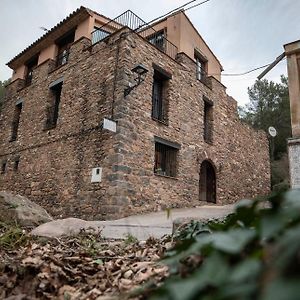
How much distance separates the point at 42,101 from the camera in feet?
36.0

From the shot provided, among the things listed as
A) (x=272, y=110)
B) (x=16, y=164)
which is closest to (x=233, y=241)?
(x=16, y=164)

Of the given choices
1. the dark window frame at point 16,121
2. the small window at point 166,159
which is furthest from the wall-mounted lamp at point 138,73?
the dark window frame at point 16,121

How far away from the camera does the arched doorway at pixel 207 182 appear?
1085 cm

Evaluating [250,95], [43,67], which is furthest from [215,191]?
[250,95]

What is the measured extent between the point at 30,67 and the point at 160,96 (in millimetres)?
6893

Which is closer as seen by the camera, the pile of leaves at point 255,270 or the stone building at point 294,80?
the pile of leaves at point 255,270

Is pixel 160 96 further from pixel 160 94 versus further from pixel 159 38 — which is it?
pixel 159 38

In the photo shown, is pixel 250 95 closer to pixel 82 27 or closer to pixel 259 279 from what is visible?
pixel 82 27

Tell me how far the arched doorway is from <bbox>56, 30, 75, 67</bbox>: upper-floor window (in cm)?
639

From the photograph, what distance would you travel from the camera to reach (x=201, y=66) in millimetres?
12359

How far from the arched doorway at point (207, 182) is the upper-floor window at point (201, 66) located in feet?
11.0

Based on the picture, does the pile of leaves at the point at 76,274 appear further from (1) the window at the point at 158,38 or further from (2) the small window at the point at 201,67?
(2) the small window at the point at 201,67

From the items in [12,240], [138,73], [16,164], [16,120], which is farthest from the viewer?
[16,120]

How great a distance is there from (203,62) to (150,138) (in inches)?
225
